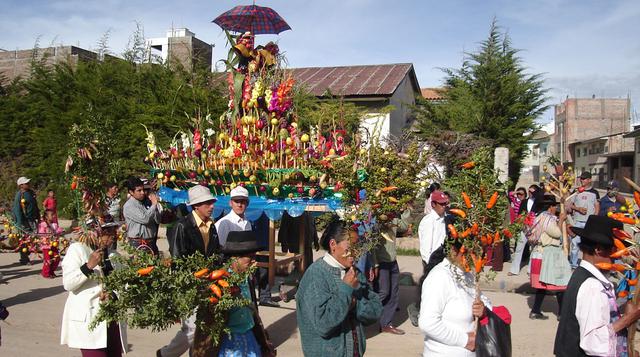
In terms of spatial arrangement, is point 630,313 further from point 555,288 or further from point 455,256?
point 555,288

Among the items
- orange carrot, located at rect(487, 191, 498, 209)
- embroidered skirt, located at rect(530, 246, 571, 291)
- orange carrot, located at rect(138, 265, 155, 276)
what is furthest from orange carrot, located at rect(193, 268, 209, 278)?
embroidered skirt, located at rect(530, 246, 571, 291)

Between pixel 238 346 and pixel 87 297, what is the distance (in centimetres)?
138

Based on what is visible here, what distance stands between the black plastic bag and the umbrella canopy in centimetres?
640

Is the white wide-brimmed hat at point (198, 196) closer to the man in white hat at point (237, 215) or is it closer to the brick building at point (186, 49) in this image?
the man in white hat at point (237, 215)

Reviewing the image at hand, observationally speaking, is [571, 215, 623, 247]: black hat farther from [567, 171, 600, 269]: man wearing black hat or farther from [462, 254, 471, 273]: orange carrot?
[567, 171, 600, 269]: man wearing black hat

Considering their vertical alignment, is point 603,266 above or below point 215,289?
above

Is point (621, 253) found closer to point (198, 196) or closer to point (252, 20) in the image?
point (198, 196)

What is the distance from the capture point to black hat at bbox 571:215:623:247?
338 centimetres

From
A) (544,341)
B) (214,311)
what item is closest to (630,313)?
(214,311)

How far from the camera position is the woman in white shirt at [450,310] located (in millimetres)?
3346

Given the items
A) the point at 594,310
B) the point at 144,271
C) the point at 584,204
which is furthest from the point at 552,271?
the point at 144,271

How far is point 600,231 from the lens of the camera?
344 centimetres

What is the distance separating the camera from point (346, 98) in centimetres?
2227

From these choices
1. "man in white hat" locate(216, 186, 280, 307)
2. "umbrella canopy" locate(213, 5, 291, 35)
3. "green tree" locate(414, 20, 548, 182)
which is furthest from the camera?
"green tree" locate(414, 20, 548, 182)
